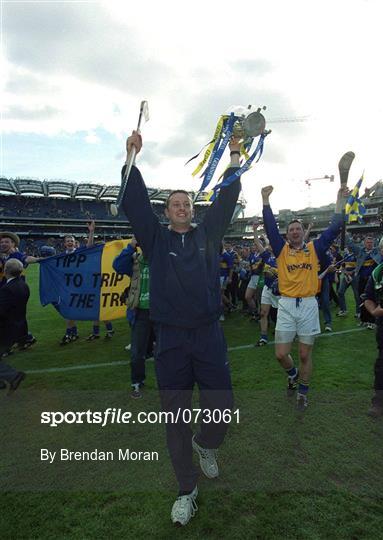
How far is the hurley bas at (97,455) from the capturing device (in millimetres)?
3367

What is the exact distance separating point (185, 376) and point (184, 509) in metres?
0.91

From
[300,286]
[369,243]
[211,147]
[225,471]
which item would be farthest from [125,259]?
[369,243]

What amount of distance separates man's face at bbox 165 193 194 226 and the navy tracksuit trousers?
2.65ft

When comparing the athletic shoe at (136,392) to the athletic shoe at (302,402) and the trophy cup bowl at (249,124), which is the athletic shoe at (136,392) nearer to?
the athletic shoe at (302,402)

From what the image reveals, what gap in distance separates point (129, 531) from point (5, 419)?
242cm

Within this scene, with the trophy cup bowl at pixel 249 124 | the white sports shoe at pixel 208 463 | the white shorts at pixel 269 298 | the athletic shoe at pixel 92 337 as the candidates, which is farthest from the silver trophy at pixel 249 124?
the athletic shoe at pixel 92 337

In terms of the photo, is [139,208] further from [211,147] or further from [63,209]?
[63,209]

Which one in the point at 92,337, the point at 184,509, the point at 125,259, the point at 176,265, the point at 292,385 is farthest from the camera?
the point at 92,337

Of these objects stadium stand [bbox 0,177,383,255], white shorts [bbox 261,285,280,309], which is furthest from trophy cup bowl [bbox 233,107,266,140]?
stadium stand [bbox 0,177,383,255]

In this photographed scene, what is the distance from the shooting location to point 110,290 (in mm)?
7754

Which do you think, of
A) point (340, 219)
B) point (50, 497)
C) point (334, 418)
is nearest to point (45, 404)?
point (50, 497)

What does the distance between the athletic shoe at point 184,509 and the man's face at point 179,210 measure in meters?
2.04

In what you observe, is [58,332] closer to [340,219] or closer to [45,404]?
[45,404]

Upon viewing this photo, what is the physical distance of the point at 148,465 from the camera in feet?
10.7
